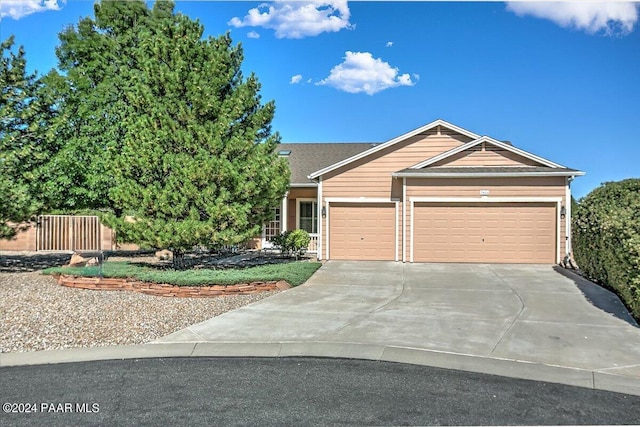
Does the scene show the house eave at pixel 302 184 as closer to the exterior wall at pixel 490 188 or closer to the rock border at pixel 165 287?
the exterior wall at pixel 490 188

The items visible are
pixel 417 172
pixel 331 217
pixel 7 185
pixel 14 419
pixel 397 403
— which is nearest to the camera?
pixel 14 419

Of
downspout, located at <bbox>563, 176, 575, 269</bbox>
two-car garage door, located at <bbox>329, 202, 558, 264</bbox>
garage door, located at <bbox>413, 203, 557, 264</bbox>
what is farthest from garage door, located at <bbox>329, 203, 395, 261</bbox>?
downspout, located at <bbox>563, 176, 575, 269</bbox>

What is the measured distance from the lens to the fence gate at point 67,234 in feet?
63.5

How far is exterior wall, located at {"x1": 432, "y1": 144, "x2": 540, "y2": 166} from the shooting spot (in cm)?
1471

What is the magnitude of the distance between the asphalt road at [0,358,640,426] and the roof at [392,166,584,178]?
394 inches

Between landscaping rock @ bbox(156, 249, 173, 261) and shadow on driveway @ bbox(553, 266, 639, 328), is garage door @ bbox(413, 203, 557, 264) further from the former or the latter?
landscaping rock @ bbox(156, 249, 173, 261)

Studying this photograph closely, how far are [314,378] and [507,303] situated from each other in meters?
5.27

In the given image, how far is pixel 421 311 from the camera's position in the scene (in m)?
7.95

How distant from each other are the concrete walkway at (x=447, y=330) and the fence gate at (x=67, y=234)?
13.3m

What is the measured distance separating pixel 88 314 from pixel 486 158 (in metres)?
12.4

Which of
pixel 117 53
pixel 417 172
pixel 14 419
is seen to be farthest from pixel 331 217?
pixel 14 419

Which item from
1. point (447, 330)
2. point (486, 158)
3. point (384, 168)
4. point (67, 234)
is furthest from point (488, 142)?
point (67, 234)

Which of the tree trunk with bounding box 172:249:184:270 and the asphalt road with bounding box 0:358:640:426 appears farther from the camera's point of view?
the tree trunk with bounding box 172:249:184:270

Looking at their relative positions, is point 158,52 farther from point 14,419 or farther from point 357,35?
point 14,419
